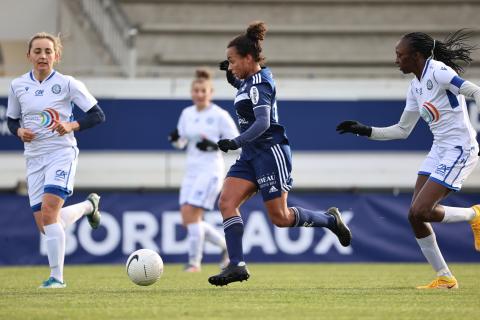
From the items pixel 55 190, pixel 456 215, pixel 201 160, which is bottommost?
pixel 201 160

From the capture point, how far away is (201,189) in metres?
12.0

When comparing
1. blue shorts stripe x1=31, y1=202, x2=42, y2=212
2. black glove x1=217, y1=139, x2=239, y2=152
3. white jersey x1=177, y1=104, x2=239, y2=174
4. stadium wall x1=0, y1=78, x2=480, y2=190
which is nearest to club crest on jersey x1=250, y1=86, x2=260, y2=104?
black glove x1=217, y1=139, x2=239, y2=152

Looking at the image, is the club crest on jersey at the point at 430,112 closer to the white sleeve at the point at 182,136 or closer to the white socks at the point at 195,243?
the white socks at the point at 195,243

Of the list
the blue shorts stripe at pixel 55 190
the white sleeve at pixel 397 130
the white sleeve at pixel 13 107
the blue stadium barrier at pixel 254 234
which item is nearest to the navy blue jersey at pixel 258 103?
the white sleeve at pixel 397 130

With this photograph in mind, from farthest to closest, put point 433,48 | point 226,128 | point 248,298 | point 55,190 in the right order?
point 226,128 < point 55,190 < point 433,48 < point 248,298

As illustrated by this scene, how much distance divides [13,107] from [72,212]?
1098 mm

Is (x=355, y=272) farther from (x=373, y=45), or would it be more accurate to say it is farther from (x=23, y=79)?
(x=373, y=45)

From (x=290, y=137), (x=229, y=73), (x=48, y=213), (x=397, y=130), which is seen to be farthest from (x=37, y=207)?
(x=290, y=137)

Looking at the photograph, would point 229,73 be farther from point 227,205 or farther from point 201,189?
point 201,189

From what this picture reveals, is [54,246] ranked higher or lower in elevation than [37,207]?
lower

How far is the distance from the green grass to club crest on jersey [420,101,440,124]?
138 centimetres

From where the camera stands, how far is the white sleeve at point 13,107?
851 cm

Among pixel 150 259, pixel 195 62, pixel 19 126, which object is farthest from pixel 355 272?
pixel 195 62

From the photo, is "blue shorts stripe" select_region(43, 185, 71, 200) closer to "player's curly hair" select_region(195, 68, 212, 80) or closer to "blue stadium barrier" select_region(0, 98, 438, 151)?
"player's curly hair" select_region(195, 68, 212, 80)
